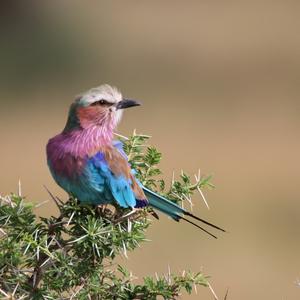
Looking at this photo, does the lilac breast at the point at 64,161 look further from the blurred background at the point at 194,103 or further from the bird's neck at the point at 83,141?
the blurred background at the point at 194,103

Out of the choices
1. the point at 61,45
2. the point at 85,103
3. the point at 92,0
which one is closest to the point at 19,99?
the point at 61,45

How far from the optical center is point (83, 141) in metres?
3.46

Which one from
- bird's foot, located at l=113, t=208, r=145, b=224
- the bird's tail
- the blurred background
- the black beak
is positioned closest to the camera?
bird's foot, located at l=113, t=208, r=145, b=224

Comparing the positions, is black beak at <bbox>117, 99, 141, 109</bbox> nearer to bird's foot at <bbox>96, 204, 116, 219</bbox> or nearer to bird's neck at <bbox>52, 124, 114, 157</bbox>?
bird's neck at <bbox>52, 124, 114, 157</bbox>

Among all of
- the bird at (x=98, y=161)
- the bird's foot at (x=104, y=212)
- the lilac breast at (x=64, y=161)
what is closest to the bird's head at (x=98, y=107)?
the bird at (x=98, y=161)

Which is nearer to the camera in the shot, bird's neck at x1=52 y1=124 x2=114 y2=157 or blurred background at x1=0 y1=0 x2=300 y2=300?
bird's neck at x1=52 y1=124 x2=114 y2=157

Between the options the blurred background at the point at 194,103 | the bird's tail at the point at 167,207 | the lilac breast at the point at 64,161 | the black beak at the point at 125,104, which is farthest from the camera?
the blurred background at the point at 194,103

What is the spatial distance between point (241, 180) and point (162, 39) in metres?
3.99

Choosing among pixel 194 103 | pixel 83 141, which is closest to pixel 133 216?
pixel 83 141

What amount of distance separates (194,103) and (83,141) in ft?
22.7

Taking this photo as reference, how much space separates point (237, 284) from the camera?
271 inches

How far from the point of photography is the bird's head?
3467 mm

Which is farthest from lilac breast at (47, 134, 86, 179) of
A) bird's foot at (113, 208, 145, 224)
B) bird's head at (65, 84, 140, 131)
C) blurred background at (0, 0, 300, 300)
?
blurred background at (0, 0, 300, 300)

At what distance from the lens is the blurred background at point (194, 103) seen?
294 inches
